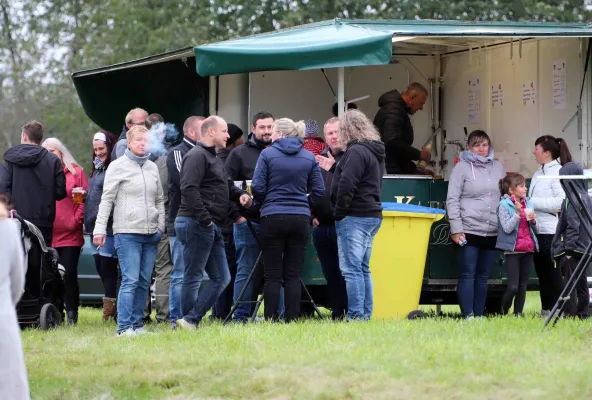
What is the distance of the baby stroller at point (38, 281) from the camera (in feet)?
37.3

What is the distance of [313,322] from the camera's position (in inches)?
423

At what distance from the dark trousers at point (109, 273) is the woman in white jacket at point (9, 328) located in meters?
6.16

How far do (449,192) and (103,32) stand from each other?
21171 mm

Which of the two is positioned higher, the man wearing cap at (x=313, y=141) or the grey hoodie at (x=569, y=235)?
the man wearing cap at (x=313, y=141)

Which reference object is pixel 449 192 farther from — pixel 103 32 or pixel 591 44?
pixel 103 32

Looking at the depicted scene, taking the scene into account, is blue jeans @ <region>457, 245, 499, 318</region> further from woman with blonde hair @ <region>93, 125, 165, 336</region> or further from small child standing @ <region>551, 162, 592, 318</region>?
woman with blonde hair @ <region>93, 125, 165, 336</region>

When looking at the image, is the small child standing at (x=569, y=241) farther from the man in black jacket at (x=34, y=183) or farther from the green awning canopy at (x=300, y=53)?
the man in black jacket at (x=34, y=183)

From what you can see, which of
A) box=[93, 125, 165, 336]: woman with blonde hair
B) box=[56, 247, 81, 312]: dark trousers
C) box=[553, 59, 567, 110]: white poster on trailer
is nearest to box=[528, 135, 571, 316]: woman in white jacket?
box=[553, 59, 567, 110]: white poster on trailer

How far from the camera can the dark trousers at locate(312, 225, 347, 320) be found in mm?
11609

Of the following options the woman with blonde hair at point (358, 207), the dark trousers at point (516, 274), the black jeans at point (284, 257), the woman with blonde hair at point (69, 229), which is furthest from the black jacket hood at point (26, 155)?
the dark trousers at point (516, 274)

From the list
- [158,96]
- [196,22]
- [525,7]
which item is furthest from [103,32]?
[158,96]

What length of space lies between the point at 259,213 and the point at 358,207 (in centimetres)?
89

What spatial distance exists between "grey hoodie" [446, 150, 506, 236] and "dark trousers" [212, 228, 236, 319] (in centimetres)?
206

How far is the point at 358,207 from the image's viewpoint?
10.9 metres
